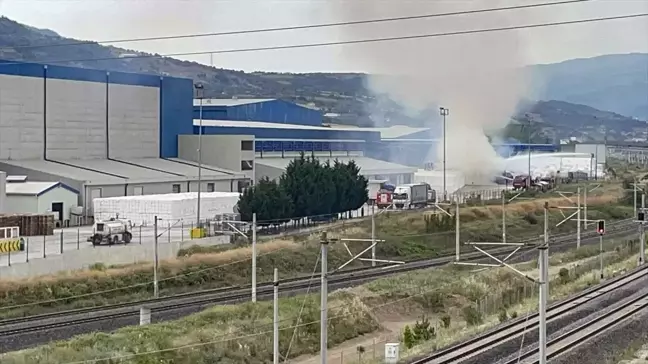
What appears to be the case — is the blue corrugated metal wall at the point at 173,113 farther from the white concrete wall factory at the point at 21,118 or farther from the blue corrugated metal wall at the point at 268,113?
the blue corrugated metal wall at the point at 268,113

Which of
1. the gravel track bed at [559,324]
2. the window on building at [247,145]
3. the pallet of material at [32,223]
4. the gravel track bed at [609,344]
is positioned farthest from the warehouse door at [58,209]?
the gravel track bed at [609,344]

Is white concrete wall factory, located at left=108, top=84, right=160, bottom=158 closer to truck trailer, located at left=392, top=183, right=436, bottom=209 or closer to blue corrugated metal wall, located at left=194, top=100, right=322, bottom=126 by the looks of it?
truck trailer, located at left=392, top=183, right=436, bottom=209

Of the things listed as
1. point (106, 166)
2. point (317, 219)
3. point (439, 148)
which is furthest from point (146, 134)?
point (439, 148)

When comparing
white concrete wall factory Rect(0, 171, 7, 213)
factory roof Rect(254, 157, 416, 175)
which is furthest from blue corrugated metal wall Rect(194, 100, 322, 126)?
white concrete wall factory Rect(0, 171, 7, 213)

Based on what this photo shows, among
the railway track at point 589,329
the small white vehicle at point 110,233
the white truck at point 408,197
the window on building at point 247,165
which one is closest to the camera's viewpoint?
the railway track at point 589,329

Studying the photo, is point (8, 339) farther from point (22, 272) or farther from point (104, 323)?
point (22, 272)

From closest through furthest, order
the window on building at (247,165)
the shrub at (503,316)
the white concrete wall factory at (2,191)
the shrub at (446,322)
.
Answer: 1. the shrub at (446,322)
2. the shrub at (503,316)
3. the white concrete wall factory at (2,191)
4. the window on building at (247,165)

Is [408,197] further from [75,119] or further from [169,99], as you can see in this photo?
[75,119]

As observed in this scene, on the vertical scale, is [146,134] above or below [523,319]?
above
